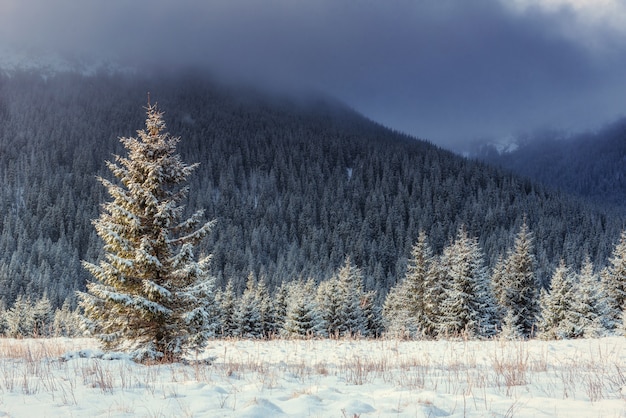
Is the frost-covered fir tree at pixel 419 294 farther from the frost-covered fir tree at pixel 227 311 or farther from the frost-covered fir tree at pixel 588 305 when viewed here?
the frost-covered fir tree at pixel 227 311

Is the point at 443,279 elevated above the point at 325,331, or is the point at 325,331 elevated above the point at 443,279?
the point at 443,279

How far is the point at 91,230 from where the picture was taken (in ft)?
558

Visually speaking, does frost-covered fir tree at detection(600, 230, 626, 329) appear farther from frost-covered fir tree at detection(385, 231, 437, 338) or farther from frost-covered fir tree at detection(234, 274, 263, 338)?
frost-covered fir tree at detection(234, 274, 263, 338)

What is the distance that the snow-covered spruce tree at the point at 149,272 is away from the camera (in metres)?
10.1

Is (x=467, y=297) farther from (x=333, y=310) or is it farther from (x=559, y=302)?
(x=333, y=310)

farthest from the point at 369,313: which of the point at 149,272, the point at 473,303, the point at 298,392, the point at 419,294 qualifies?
the point at 298,392

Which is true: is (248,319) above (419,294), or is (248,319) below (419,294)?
below

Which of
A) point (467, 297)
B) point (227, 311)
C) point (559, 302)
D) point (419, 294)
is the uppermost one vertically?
point (467, 297)

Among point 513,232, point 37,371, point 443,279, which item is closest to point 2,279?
point 443,279

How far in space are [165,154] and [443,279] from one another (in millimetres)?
29327

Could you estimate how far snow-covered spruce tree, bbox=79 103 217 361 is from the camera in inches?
398

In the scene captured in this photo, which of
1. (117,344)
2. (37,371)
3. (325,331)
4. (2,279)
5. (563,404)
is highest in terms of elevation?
(563,404)

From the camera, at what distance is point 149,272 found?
10.6 meters

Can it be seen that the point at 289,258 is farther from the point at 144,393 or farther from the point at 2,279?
the point at 144,393
